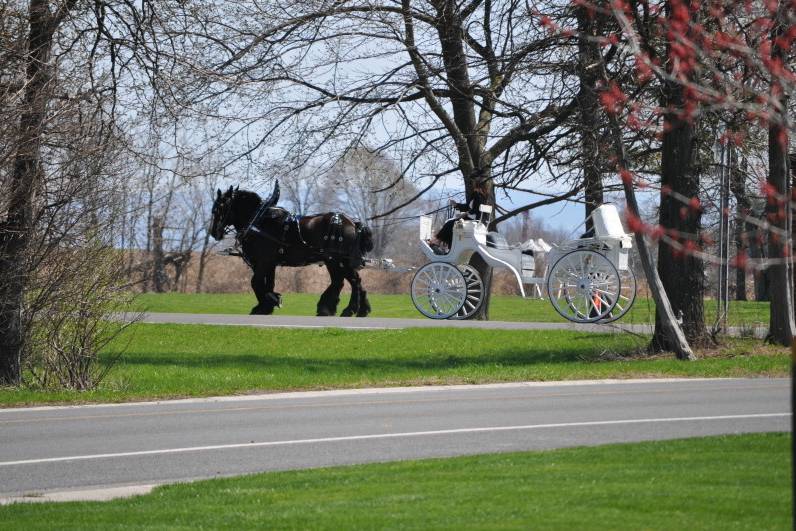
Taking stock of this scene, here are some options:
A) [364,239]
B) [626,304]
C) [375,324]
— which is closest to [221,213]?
[364,239]

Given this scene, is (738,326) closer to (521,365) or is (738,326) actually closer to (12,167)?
(521,365)

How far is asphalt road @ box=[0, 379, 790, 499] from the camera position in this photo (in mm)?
11508

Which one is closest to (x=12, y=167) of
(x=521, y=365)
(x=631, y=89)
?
(x=521, y=365)

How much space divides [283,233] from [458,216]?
14.8 feet

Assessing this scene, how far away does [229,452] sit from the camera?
12.1 metres

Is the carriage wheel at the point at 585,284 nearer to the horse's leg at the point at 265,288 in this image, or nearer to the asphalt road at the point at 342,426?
the asphalt road at the point at 342,426

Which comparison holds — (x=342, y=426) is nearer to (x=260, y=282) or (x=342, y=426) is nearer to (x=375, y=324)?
(x=375, y=324)

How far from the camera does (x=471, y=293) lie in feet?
93.8

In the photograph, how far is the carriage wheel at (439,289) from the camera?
2688 centimetres

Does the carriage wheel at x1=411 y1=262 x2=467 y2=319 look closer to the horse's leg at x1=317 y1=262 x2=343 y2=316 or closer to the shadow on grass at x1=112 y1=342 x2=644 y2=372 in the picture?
the horse's leg at x1=317 y1=262 x2=343 y2=316

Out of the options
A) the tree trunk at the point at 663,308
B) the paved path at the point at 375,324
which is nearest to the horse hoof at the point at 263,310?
the paved path at the point at 375,324

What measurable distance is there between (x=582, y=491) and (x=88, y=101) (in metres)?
11.9

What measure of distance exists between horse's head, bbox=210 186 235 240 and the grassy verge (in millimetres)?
2437

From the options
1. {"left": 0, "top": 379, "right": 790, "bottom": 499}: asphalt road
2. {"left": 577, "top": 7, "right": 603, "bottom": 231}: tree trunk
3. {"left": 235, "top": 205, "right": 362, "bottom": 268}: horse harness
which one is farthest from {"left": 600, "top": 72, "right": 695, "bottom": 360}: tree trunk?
{"left": 235, "top": 205, "right": 362, "bottom": 268}: horse harness
